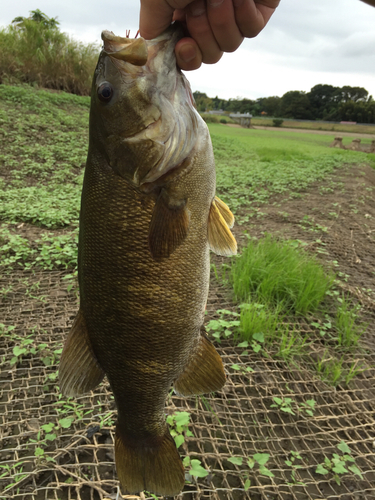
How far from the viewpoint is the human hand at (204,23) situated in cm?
132

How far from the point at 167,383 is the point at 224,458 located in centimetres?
109

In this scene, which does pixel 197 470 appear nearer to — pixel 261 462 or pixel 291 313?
pixel 261 462

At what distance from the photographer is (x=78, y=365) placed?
1.41m

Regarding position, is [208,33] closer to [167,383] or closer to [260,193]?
[167,383]

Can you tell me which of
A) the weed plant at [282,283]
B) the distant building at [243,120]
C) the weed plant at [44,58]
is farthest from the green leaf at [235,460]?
the distant building at [243,120]

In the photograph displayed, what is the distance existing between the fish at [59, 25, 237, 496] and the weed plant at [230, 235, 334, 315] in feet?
6.98

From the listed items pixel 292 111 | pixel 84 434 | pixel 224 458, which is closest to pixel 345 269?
pixel 224 458

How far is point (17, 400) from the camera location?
242 centimetres

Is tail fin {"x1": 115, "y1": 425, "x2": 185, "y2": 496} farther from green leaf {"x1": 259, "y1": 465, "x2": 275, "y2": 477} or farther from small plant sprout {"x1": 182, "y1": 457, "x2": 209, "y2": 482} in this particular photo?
green leaf {"x1": 259, "y1": 465, "x2": 275, "y2": 477}

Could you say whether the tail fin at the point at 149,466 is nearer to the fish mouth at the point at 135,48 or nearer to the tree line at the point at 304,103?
the fish mouth at the point at 135,48

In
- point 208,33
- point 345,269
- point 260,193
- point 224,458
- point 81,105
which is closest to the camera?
Answer: point 208,33

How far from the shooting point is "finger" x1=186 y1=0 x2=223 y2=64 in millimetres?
1345

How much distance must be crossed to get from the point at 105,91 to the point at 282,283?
2870mm

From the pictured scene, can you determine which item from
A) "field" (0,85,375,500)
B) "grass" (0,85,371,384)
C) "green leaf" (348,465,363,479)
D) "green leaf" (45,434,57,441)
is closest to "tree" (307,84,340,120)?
"grass" (0,85,371,384)
